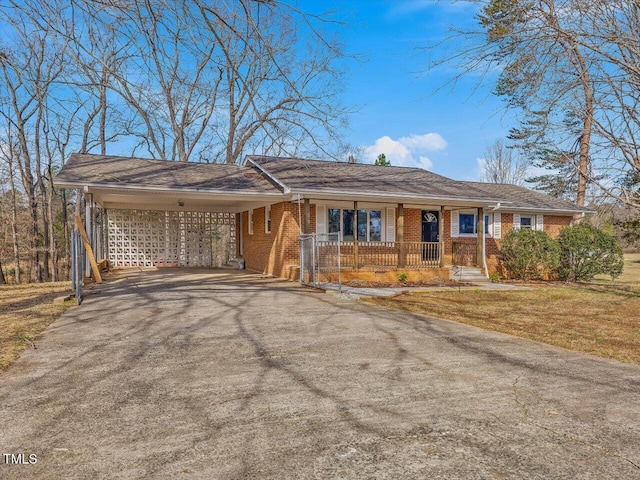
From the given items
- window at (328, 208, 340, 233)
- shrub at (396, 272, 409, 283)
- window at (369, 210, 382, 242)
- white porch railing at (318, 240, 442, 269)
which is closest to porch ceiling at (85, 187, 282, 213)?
window at (328, 208, 340, 233)

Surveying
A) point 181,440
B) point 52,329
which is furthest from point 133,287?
point 181,440

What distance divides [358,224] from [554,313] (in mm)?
8055

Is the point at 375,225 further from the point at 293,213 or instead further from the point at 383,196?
the point at 293,213

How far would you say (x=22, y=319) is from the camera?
25.3 ft

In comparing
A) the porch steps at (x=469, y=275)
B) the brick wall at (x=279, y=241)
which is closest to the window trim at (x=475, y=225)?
the porch steps at (x=469, y=275)

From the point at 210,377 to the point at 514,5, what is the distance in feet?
21.3

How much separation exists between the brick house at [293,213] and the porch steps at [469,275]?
0.26 m

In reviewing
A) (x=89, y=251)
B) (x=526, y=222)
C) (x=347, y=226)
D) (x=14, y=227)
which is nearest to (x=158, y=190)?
(x=89, y=251)

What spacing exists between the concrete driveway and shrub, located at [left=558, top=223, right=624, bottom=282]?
13195 millimetres

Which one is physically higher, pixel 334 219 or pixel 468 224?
pixel 334 219

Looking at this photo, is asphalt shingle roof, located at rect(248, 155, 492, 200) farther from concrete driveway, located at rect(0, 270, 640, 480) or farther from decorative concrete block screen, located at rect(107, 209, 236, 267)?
concrete driveway, located at rect(0, 270, 640, 480)

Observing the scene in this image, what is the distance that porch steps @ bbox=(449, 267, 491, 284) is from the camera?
1652 centimetres

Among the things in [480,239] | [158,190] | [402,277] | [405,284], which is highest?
[158,190]

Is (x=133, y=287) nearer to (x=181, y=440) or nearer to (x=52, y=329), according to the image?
(x=52, y=329)
